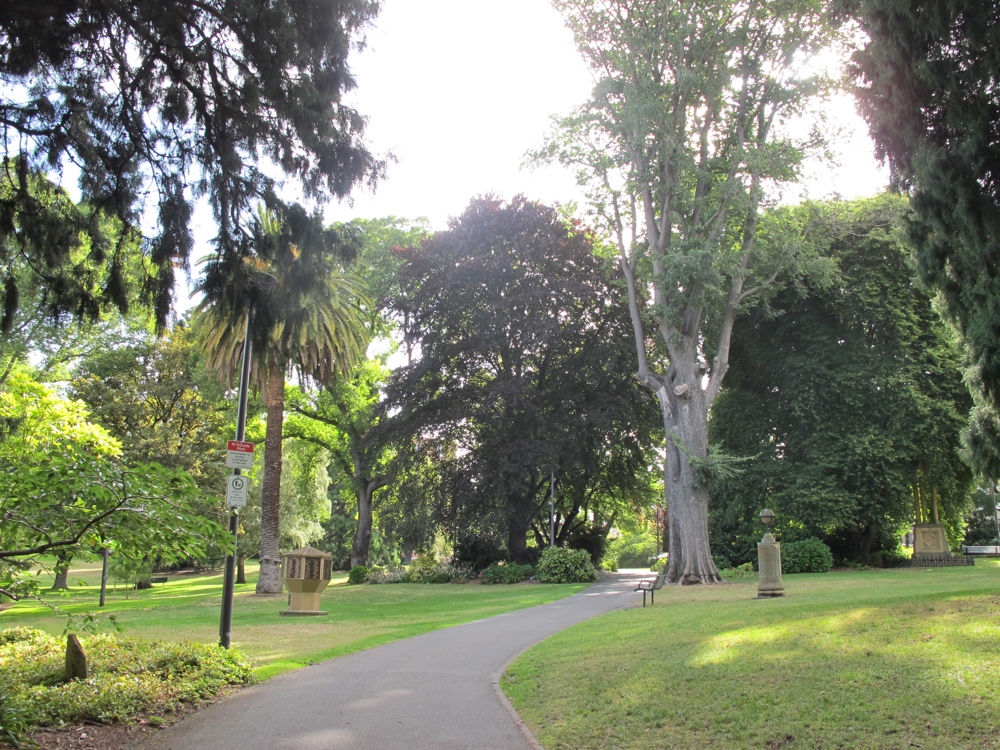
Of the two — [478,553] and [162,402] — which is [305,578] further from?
[162,402]

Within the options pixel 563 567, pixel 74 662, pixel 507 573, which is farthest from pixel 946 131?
pixel 507 573

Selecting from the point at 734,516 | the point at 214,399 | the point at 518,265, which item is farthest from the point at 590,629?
the point at 214,399

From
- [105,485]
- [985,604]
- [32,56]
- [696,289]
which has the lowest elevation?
[985,604]

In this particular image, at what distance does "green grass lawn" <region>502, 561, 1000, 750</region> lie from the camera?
6.80 metres

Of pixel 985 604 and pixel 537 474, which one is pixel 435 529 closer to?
pixel 537 474

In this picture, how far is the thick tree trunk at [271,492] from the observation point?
101ft

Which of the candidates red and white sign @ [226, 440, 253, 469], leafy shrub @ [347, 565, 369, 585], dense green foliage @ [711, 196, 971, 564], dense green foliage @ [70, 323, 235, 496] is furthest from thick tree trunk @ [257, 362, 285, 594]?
red and white sign @ [226, 440, 253, 469]

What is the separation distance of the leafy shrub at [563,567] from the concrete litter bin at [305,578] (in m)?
13.4

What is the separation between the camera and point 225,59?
898 centimetres

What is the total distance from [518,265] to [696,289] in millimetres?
13201

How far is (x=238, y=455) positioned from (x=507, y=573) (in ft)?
80.0

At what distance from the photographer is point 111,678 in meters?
8.62

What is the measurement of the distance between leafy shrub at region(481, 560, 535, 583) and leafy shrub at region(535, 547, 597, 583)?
138 cm

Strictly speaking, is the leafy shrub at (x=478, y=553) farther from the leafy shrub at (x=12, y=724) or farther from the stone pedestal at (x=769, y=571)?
the leafy shrub at (x=12, y=724)
